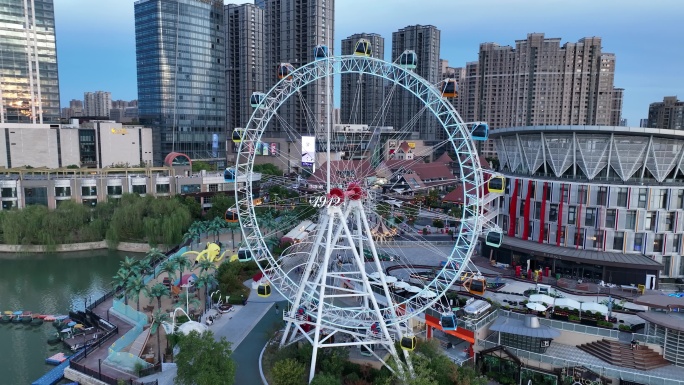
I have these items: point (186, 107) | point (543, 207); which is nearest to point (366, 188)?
point (543, 207)

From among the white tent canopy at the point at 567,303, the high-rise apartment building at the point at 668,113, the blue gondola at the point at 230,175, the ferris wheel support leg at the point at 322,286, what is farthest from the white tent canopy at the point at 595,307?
the high-rise apartment building at the point at 668,113

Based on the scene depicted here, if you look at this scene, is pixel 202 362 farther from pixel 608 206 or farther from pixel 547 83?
pixel 547 83

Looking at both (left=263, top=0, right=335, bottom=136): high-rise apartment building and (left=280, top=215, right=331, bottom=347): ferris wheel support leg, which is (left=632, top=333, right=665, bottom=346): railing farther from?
(left=263, top=0, right=335, bottom=136): high-rise apartment building

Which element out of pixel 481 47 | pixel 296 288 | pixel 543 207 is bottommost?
pixel 296 288

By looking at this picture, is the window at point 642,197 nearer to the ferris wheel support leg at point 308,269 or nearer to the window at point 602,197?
the window at point 602,197

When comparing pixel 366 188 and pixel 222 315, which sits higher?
pixel 366 188

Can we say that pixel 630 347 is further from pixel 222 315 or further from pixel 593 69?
pixel 593 69
